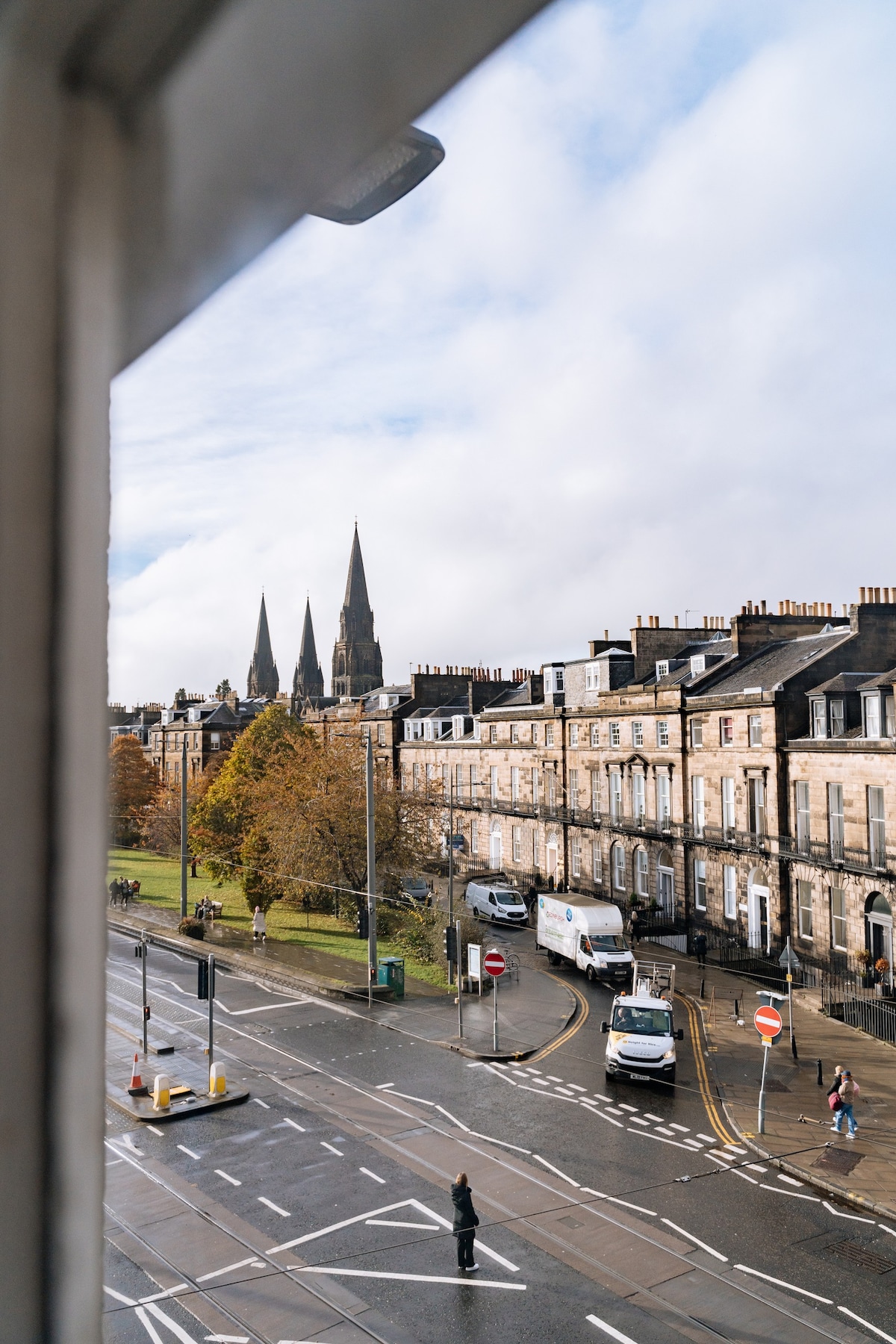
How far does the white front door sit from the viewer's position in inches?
1181

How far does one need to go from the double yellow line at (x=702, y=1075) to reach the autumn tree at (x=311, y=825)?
35.5 ft

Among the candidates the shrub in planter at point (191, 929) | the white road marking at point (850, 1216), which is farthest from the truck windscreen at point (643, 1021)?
the shrub in planter at point (191, 929)

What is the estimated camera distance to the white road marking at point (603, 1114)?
52.9 ft

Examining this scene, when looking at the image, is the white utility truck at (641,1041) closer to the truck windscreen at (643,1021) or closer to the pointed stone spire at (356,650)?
the truck windscreen at (643,1021)

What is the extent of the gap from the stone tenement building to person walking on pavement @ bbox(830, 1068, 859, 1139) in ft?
32.7

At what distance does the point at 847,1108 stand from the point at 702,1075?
3.85 meters

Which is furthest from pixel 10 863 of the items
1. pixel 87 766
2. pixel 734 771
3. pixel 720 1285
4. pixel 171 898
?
pixel 171 898

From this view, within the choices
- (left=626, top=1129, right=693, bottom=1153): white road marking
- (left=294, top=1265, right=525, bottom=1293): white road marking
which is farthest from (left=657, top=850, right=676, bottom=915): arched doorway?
(left=294, top=1265, right=525, bottom=1293): white road marking

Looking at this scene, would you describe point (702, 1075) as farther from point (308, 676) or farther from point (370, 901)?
point (308, 676)

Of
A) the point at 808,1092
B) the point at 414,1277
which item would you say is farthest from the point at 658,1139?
the point at 414,1277

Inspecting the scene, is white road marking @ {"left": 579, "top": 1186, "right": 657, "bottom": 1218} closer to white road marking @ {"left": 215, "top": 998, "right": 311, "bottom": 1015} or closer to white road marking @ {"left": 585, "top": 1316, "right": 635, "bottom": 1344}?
white road marking @ {"left": 585, "top": 1316, "right": 635, "bottom": 1344}

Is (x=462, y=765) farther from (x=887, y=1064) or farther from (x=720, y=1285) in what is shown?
(x=720, y=1285)

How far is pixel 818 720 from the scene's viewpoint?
29.0 m

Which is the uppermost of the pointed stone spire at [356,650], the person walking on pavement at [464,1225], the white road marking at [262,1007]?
the pointed stone spire at [356,650]
